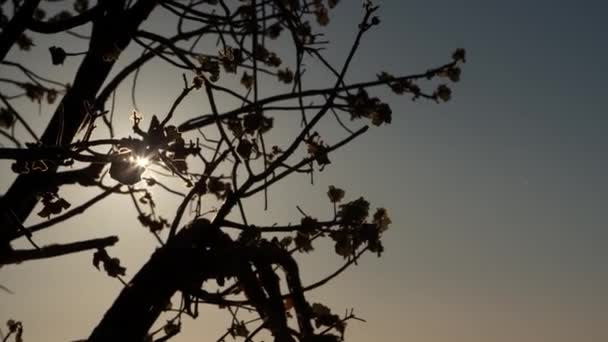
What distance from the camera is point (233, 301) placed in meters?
3.55

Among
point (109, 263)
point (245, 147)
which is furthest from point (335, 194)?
point (109, 263)

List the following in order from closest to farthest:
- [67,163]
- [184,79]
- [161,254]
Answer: [184,79]
[67,163]
[161,254]

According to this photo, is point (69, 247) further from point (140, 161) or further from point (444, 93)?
point (444, 93)

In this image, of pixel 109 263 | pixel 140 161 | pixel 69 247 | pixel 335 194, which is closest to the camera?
pixel 140 161

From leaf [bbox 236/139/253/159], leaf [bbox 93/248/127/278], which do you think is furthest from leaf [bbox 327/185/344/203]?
leaf [bbox 93/248/127/278]

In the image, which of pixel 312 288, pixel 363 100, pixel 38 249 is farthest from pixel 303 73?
pixel 38 249

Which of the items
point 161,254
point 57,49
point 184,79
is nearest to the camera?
point 184,79

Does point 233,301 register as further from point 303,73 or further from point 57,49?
point 57,49

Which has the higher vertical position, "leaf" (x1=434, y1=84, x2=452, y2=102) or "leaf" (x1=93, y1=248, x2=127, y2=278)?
"leaf" (x1=434, y1=84, x2=452, y2=102)

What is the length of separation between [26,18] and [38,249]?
138 cm

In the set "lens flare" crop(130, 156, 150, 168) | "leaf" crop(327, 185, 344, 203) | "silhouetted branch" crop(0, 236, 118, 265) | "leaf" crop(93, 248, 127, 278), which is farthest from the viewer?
"leaf" crop(327, 185, 344, 203)

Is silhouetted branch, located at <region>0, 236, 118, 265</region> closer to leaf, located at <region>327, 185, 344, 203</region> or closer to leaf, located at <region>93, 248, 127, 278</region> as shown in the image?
leaf, located at <region>93, 248, 127, 278</region>

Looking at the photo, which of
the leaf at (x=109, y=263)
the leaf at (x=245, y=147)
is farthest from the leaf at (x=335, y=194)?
the leaf at (x=109, y=263)

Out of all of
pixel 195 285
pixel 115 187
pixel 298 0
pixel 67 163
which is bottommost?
pixel 195 285
